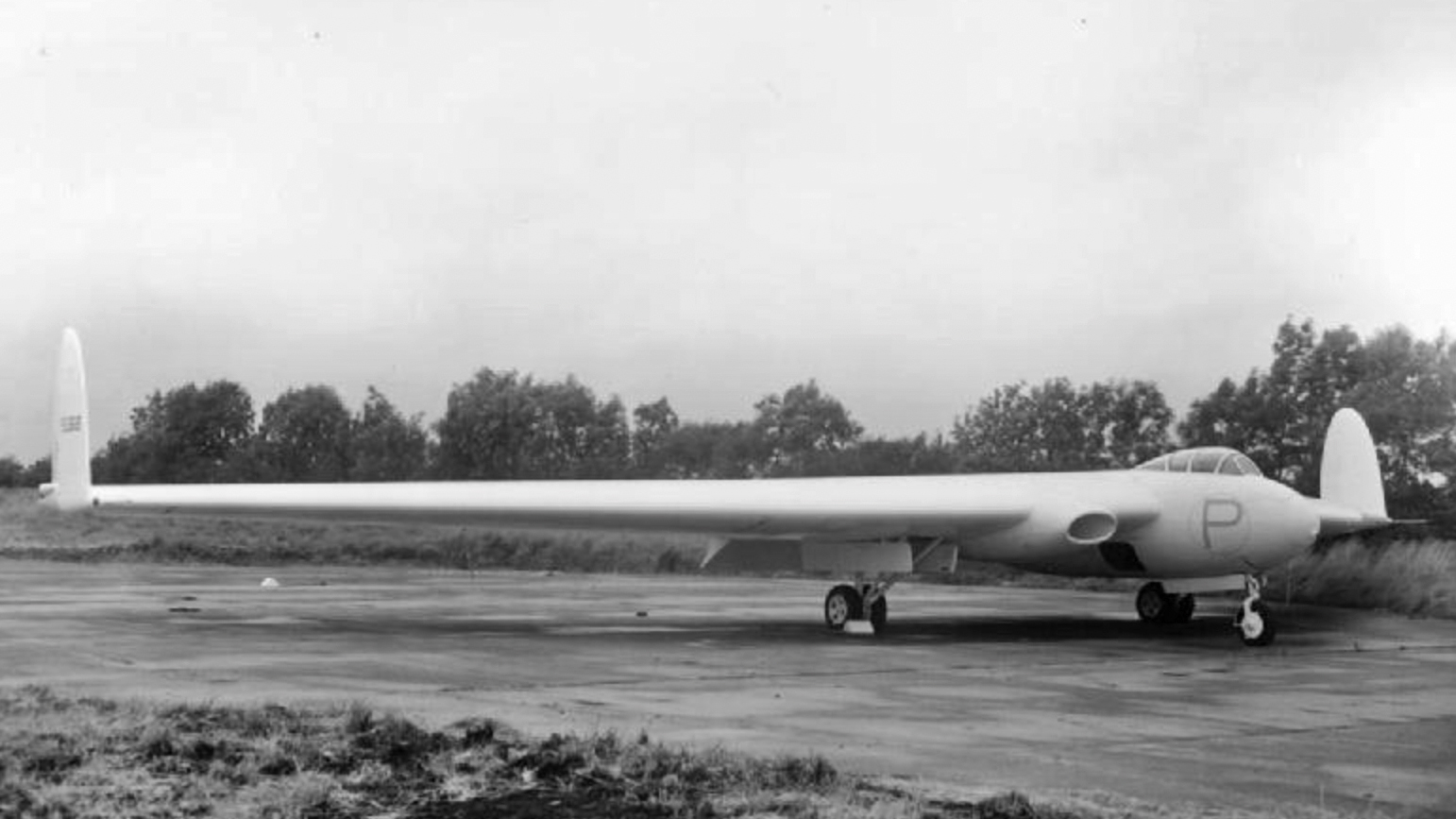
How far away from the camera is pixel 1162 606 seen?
20.5m

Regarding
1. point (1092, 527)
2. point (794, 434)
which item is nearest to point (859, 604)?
point (1092, 527)

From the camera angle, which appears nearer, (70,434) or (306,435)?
(70,434)

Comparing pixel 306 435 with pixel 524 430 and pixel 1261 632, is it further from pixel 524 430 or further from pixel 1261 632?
pixel 1261 632

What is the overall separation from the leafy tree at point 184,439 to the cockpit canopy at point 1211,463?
41.3m

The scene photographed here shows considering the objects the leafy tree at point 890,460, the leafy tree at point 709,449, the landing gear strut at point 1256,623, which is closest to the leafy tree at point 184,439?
the leafy tree at point 709,449

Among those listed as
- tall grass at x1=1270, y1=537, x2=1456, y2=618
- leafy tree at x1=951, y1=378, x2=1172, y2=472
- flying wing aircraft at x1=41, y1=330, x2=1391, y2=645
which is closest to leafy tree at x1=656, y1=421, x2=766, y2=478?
leafy tree at x1=951, y1=378, x2=1172, y2=472

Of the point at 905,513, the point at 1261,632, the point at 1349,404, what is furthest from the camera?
the point at 1349,404

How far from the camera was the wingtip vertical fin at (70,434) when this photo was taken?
19344mm

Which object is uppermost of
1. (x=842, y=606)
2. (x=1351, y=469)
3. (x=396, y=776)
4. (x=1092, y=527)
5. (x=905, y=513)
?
(x=1351, y=469)

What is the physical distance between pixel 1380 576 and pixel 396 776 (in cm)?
2145

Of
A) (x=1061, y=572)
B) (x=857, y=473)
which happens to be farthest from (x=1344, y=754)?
(x=857, y=473)

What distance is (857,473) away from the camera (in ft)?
111

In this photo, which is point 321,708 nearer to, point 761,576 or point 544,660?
point 544,660

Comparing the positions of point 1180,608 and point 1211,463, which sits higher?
point 1211,463
